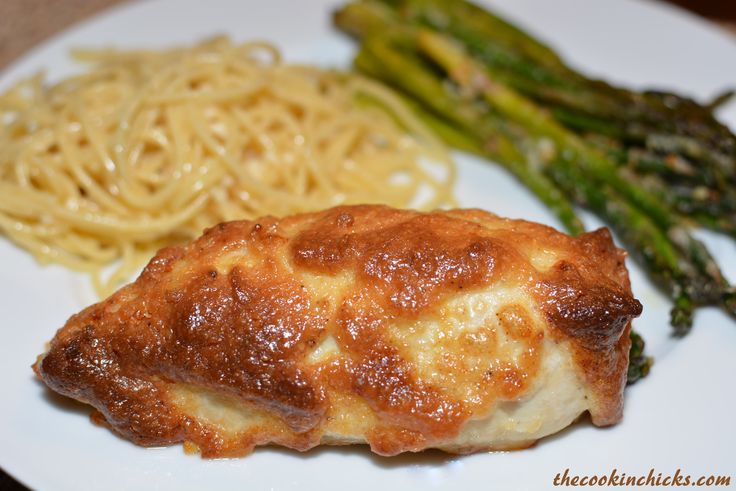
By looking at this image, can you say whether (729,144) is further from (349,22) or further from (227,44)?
(227,44)

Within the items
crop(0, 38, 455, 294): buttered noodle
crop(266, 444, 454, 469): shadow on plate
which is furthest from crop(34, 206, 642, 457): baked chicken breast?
crop(0, 38, 455, 294): buttered noodle

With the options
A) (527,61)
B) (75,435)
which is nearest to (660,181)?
(527,61)

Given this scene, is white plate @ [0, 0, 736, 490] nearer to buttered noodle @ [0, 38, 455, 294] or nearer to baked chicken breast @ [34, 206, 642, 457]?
baked chicken breast @ [34, 206, 642, 457]

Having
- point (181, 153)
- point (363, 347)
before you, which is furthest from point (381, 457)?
point (181, 153)

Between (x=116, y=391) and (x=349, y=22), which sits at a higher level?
(x=349, y=22)

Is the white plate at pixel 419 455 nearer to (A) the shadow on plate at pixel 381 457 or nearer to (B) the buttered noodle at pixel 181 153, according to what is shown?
(A) the shadow on plate at pixel 381 457

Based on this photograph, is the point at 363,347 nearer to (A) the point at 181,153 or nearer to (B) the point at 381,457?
(B) the point at 381,457

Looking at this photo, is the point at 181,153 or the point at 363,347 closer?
the point at 363,347
